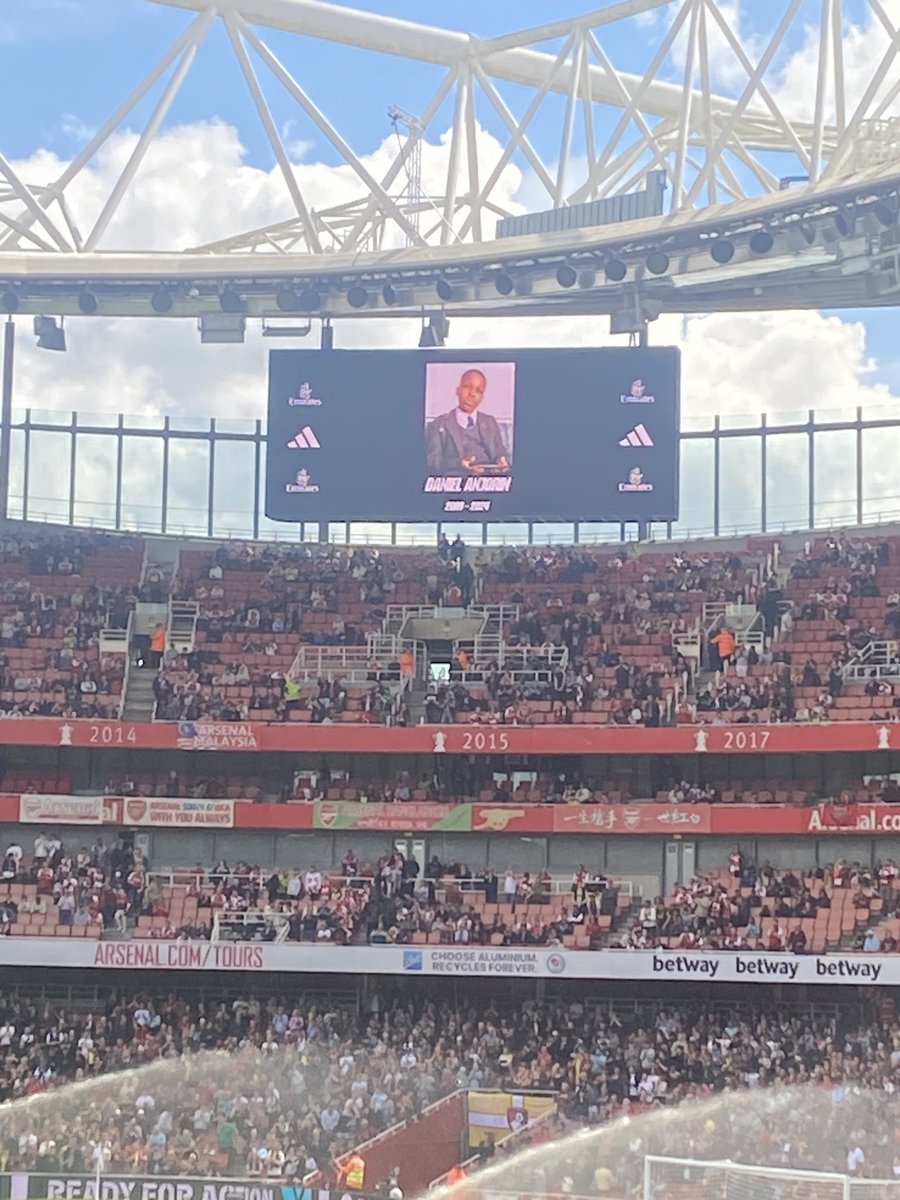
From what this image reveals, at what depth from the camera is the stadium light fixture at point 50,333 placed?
43312 mm

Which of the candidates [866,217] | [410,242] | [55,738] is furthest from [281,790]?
[866,217]

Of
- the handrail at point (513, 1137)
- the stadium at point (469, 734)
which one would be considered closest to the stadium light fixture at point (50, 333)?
the stadium at point (469, 734)

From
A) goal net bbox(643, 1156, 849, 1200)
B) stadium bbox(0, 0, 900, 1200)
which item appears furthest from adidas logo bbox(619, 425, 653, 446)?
goal net bbox(643, 1156, 849, 1200)

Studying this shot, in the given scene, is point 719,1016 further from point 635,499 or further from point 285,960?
point 635,499

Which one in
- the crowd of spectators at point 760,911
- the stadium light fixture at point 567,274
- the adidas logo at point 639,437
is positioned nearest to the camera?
the crowd of spectators at point 760,911

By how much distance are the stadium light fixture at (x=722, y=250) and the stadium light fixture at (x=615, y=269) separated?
2.02 m

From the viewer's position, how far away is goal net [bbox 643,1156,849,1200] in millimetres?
24234

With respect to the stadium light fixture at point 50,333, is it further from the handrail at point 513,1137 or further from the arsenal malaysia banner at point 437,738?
the handrail at point 513,1137

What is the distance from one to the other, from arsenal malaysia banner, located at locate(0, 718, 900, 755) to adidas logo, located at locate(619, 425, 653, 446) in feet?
25.0

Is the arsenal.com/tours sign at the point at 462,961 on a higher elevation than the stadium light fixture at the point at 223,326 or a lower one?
lower

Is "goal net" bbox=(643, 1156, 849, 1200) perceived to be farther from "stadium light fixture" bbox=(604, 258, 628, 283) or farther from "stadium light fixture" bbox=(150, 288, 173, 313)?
"stadium light fixture" bbox=(150, 288, 173, 313)

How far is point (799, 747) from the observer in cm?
3684

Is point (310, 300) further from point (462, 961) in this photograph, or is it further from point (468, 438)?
point (462, 961)

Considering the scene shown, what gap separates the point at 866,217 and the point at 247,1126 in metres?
20.4
